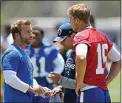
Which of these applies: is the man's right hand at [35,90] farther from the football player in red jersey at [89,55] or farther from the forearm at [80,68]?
the forearm at [80,68]

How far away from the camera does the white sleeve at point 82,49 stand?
6797mm

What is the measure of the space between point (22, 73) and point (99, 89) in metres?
1.14

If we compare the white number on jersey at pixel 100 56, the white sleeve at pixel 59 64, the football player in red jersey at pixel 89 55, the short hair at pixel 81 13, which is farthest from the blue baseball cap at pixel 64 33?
the white sleeve at pixel 59 64

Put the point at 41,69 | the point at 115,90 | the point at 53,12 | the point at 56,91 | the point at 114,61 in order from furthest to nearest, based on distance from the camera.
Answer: the point at 53,12 < the point at 115,90 < the point at 41,69 < the point at 56,91 < the point at 114,61

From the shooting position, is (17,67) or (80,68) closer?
(80,68)

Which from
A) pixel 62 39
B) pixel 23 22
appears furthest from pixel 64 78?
pixel 23 22

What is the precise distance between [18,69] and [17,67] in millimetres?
55

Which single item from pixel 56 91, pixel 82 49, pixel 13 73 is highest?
pixel 82 49

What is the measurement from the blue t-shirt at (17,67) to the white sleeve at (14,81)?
0.19ft

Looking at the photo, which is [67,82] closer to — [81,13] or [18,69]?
[18,69]

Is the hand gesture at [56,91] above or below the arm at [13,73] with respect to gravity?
below

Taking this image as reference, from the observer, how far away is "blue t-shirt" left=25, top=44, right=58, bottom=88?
1080cm

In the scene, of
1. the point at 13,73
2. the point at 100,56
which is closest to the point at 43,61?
the point at 13,73

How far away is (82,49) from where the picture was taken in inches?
269
